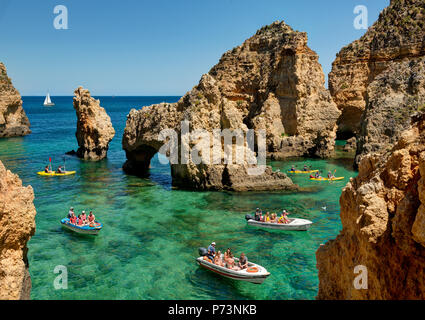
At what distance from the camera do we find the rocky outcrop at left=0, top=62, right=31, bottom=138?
73613 mm

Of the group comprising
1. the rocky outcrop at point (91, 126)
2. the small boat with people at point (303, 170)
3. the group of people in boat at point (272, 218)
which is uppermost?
the rocky outcrop at point (91, 126)

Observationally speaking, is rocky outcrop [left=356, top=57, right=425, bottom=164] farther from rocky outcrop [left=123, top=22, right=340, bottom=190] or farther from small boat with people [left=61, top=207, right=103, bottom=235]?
small boat with people [left=61, top=207, right=103, bottom=235]

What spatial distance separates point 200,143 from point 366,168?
24180mm

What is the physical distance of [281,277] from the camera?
18922 mm

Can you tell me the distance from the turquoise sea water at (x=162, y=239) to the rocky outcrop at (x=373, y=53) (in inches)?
942

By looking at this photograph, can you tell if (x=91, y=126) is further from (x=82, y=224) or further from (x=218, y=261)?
(x=218, y=261)

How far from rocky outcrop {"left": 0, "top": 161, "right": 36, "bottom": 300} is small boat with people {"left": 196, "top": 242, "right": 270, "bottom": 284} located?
9912 mm

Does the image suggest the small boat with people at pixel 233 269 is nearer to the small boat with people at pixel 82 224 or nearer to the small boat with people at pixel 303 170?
the small boat with people at pixel 82 224

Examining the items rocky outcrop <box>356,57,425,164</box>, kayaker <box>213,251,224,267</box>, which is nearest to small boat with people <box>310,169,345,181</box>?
rocky outcrop <box>356,57,425,164</box>

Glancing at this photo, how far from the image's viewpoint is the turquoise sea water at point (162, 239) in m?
18.0

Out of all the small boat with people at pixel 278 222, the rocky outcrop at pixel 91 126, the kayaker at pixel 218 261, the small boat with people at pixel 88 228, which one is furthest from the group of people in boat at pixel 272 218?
the rocky outcrop at pixel 91 126

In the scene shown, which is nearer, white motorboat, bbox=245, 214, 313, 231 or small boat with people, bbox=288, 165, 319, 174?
white motorboat, bbox=245, 214, 313, 231

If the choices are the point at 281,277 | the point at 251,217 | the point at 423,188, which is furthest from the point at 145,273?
the point at 423,188

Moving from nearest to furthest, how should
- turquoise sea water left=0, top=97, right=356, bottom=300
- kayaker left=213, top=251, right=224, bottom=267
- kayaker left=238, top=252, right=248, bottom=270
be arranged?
turquoise sea water left=0, top=97, right=356, bottom=300 < kayaker left=238, top=252, right=248, bottom=270 < kayaker left=213, top=251, right=224, bottom=267
